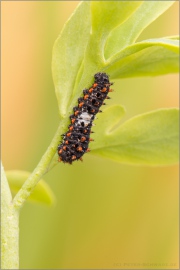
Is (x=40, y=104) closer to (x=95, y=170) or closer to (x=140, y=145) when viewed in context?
(x=95, y=170)

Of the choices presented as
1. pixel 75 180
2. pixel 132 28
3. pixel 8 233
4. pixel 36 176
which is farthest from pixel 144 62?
pixel 75 180

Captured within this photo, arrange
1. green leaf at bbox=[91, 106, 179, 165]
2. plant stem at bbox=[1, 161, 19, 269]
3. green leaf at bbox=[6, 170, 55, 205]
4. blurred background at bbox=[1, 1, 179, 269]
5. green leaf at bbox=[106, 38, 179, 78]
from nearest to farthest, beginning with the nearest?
1. plant stem at bbox=[1, 161, 19, 269]
2. green leaf at bbox=[106, 38, 179, 78]
3. green leaf at bbox=[91, 106, 179, 165]
4. green leaf at bbox=[6, 170, 55, 205]
5. blurred background at bbox=[1, 1, 179, 269]

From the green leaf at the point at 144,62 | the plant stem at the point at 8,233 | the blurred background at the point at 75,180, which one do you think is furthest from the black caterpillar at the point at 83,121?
the blurred background at the point at 75,180

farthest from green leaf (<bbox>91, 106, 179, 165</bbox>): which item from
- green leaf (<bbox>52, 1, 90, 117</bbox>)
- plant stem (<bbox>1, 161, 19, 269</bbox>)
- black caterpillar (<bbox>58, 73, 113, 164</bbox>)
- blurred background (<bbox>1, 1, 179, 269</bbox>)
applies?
blurred background (<bbox>1, 1, 179, 269</bbox>)

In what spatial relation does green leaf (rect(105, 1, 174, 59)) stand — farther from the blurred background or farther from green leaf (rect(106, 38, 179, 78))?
the blurred background

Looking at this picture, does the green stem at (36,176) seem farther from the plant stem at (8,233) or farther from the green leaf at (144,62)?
the green leaf at (144,62)

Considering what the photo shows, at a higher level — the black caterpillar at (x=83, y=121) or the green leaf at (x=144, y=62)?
the green leaf at (x=144, y=62)

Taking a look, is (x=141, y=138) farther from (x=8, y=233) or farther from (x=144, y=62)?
(x=8, y=233)

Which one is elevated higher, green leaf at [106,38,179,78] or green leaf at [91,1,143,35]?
green leaf at [91,1,143,35]
